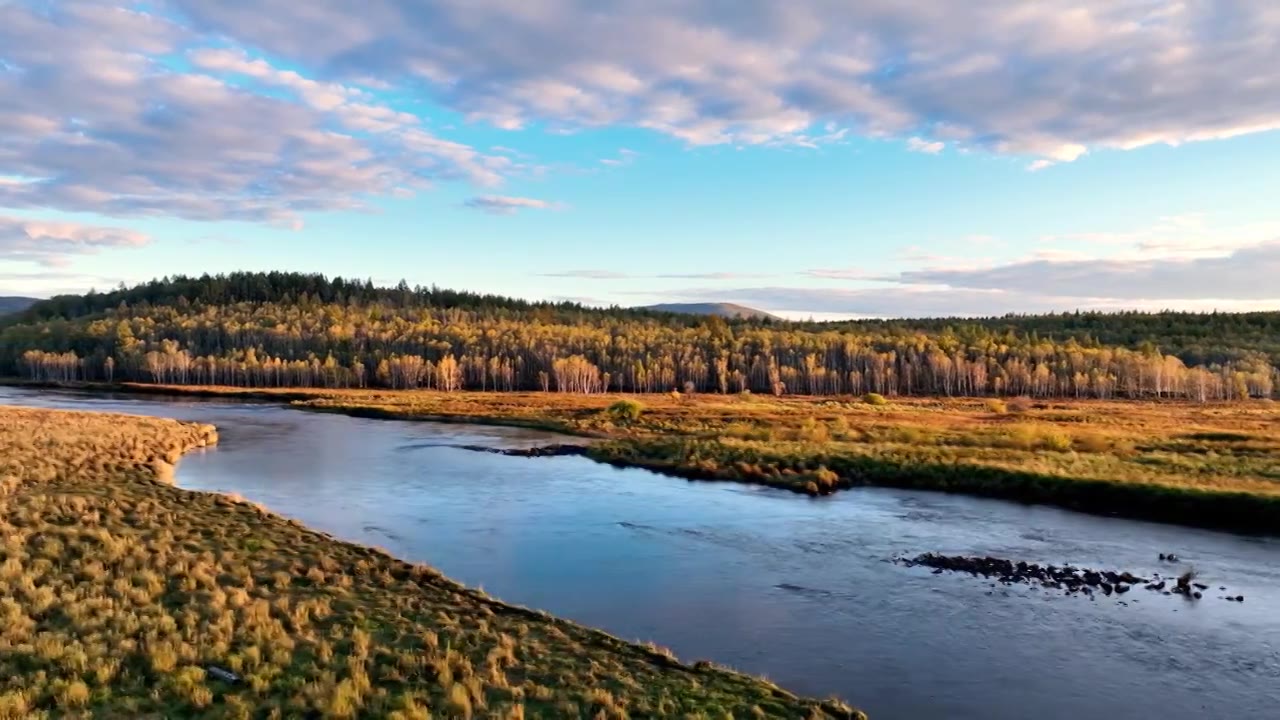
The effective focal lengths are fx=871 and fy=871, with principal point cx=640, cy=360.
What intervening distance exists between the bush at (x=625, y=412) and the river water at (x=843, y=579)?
1062 inches

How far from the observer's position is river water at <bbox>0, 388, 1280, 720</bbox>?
49.9 feet

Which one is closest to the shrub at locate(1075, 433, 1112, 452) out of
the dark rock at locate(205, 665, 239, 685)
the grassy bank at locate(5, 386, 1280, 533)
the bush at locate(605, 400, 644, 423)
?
the grassy bank at locate(5, 386, 1280, 533)

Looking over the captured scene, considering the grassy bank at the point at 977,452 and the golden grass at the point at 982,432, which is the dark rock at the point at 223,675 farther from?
the golden grass at the point at 982,432

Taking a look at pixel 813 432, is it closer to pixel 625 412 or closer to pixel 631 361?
pixel 625 412

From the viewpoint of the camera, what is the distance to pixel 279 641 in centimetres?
1373

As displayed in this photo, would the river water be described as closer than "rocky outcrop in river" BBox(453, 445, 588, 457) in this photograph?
Yes

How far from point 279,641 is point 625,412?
192ft

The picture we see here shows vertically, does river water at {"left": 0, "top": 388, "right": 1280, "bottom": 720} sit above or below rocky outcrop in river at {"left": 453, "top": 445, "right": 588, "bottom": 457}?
above

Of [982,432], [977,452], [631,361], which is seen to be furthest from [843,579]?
[631,361]

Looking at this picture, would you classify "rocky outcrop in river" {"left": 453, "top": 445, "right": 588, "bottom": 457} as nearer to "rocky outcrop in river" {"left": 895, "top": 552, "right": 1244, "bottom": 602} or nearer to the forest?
"rocky outcrop in river" {"left": 895, "top": 552, "right": 1244, "bottom": 602}

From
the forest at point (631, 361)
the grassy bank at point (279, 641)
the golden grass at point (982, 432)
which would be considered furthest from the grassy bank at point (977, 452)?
the forest at point (631, 361)

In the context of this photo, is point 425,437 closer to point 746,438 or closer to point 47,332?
point 746,438

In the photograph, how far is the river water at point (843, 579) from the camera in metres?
15.2

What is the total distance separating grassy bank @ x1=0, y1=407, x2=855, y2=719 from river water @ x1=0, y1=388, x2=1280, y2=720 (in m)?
2.09
